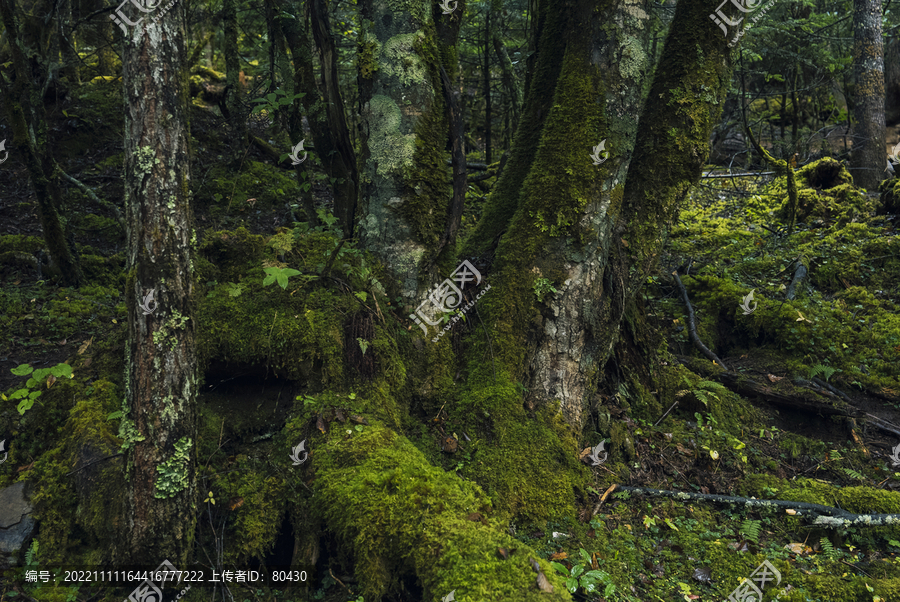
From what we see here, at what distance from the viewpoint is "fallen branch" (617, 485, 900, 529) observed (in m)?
3.95

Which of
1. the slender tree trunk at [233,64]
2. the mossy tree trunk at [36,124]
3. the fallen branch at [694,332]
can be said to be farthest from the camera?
the slender tree trunk at [233,64]

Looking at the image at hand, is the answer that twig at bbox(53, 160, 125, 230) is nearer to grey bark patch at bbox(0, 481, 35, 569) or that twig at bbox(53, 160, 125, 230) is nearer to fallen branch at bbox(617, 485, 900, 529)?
grey bark patch at bbox(0, 481, 35, 569)

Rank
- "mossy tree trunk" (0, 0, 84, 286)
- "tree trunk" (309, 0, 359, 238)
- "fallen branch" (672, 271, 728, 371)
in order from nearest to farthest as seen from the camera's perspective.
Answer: "tree trunk" (309, 0, 359, 238) → "mossy tree trunk" (0, 0, 84, 286) → "fallen branch" (672, 271, 728, 371)

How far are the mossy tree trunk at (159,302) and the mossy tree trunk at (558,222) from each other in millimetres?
1261

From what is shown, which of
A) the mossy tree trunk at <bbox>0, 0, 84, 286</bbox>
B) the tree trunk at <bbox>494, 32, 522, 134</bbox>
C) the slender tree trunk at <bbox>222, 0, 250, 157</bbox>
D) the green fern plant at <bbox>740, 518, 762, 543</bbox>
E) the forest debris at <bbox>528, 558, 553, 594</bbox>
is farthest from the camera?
the tree trunk at <bbox>494, 32, 522, 134</bbox>

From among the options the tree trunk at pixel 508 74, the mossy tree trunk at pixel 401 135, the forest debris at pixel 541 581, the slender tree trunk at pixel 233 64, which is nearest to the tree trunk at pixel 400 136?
the mossy tree trunk at pixel 401 135

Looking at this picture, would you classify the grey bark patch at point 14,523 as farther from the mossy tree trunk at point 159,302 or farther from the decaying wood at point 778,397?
the decaying wood at point 778,397

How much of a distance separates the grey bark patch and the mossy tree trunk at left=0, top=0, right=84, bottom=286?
3.65 m

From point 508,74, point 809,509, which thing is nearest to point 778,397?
point 809,509

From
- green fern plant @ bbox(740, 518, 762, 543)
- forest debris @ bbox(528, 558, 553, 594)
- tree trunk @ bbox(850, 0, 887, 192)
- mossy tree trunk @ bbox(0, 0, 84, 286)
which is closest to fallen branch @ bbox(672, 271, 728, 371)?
green fern plant @ bbox(740, 518, 762, 543)

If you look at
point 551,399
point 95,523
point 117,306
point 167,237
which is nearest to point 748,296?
point 551,399

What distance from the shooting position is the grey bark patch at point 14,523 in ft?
11.1

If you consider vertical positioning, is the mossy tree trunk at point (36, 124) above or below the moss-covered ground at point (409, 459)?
above

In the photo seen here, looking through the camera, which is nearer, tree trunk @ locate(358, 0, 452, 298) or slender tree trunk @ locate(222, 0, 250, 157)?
tree trunk @ locate(358, 0, 452, 298)
